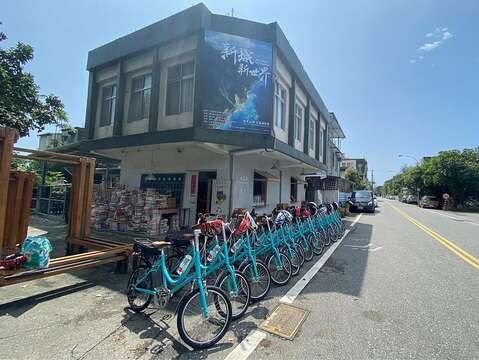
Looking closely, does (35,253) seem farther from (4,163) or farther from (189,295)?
(189,295)

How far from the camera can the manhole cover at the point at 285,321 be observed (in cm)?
345

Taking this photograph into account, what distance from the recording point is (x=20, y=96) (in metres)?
10.3

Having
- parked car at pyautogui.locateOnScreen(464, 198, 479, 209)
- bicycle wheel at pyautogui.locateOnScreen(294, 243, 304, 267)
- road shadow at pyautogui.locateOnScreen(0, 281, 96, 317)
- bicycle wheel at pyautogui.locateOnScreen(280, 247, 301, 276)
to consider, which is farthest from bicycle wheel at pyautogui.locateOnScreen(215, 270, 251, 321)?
parked car at pyautogui.locateOnScreen(464, 198, 479, 209)

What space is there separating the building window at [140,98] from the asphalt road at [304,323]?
21.7ft

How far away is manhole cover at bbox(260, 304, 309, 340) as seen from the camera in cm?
345

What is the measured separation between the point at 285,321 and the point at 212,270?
4.08ft

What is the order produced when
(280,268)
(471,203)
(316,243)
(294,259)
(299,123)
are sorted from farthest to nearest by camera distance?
1. (471,203)
2. (299,123)
3. (316,243)
4. (294,259)
5. (280,268)

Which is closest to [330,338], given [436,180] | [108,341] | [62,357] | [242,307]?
[242,307]

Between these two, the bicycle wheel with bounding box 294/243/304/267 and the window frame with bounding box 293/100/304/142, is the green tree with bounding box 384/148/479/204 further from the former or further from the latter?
the bicycle wheel with bounding box 294/243/304/267

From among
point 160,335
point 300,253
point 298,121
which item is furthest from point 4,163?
Result: point 298,121

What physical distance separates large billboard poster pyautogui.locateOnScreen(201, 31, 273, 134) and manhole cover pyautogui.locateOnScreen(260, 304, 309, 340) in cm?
572

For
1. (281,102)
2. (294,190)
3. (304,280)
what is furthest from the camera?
(294,190)

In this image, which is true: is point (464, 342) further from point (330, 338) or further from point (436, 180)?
point (436, 180)

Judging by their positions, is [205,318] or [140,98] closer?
[205,318]
